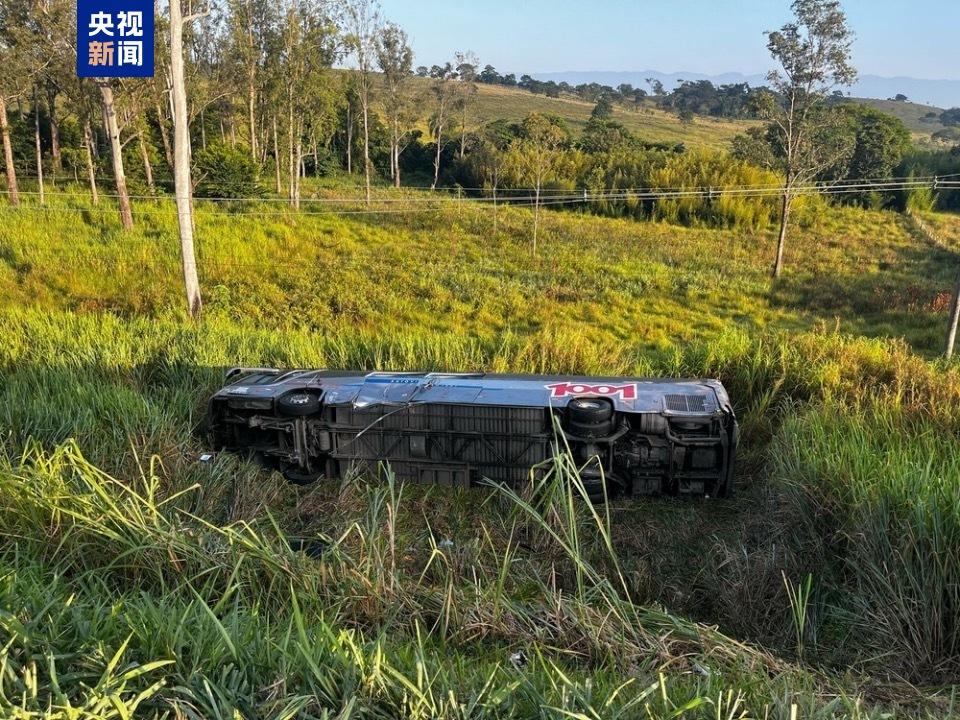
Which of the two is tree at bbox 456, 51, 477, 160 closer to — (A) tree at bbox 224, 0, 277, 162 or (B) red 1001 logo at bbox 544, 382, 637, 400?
(A) tree at bbox 224, 0, 277, 162

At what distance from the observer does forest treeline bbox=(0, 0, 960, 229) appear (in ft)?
66.0

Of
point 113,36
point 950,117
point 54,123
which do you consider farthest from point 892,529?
Answer: point 950,117

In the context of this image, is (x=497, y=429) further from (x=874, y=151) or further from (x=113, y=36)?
(x=874, y=151)

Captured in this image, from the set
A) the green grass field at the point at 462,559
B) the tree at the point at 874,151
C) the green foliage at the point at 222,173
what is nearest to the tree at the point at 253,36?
the green foliage at the point at 222,173

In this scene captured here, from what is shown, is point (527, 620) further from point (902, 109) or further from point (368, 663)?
point (902, 109)

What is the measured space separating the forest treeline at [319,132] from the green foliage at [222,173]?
0.19 feet

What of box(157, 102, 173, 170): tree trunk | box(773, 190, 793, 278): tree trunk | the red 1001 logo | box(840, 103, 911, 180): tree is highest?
box(840, 103, 911, 180): tree

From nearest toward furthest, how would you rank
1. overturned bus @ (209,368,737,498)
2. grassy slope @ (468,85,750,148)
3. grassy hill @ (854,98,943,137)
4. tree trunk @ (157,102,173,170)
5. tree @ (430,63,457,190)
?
1. overturned bus @ (209,368,737,498)
2. tree trunk @ (157,102,173,170)
3. tree @ (430,63,457,190)
4. grassy slope @ (468,85,750,148)
5. grassy hill @ (854,98,943,137)

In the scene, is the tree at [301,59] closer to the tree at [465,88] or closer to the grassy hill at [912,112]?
the tree at [465,88]

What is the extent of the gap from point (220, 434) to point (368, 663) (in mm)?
4427

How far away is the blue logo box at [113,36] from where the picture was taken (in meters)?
10.7

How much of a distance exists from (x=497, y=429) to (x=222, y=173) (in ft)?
82.3

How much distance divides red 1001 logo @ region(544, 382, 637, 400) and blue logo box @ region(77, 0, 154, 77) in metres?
9.62

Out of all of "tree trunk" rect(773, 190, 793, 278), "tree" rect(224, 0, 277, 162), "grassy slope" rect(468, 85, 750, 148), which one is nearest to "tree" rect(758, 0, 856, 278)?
"tree trunk" rect(773, 190, 793, 278)
